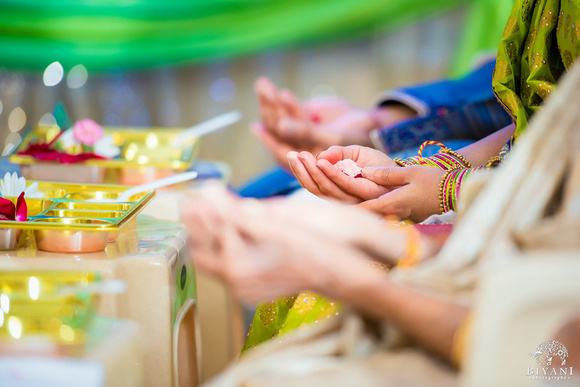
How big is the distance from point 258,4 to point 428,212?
143cm

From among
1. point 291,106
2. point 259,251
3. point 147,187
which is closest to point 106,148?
point 147,187

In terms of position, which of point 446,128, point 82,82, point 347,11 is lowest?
point 446,128

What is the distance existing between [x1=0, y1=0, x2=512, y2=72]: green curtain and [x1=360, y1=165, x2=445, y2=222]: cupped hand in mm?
1216

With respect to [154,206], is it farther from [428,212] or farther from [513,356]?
[513,356]

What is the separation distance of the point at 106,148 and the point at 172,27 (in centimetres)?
102

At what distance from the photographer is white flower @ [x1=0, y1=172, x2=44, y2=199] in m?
0.68

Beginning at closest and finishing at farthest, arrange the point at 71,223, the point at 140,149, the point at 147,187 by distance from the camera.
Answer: the point at 71,223 → the point at 147,187 → the point at 140,149

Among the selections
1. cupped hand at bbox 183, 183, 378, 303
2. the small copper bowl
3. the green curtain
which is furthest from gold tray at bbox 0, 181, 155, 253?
the green curtain

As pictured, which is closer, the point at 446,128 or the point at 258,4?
the point at 446,128

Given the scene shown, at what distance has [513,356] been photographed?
385mm

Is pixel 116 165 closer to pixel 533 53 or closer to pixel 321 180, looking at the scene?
pixel 321 180

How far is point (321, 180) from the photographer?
0.66 meters

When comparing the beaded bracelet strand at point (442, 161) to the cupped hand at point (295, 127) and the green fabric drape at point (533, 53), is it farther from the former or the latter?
the cupped hand at point (295, 127)

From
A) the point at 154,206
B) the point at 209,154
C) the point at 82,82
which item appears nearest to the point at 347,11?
the point at 209,154
